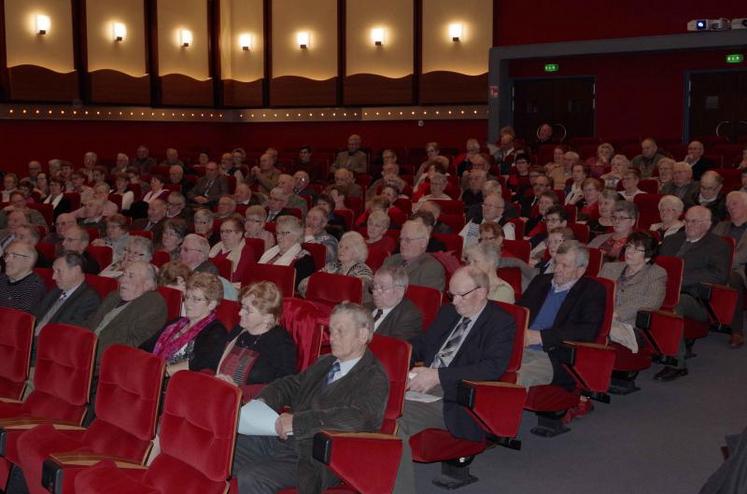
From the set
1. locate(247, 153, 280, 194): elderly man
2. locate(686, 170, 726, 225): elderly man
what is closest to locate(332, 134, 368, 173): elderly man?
locate(247, 153, 280, 194): elderly man

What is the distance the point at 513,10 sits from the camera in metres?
13.6

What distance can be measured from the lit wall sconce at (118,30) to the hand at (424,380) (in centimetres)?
1180

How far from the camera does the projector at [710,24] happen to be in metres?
11.5

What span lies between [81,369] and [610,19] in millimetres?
10671

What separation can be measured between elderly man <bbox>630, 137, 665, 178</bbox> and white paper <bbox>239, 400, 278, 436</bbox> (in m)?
7.42

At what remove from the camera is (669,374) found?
17.7 feet

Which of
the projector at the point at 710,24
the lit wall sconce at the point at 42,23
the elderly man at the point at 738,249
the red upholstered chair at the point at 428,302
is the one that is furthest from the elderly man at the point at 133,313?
the lit wall sconce at the point at 42,23

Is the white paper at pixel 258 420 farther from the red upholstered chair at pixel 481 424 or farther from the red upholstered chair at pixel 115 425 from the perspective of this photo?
the red upholstered chair at pixel 481 424

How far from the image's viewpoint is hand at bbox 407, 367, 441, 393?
3.74 m

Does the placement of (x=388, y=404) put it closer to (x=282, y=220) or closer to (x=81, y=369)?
(x=81, y=369)

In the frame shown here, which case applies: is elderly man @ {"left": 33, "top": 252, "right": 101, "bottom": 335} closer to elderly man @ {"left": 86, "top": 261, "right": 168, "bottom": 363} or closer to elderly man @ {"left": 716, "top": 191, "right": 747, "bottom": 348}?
elderly man @ {"left": 86, "top": 261, "right": 168, "bottom": 363}

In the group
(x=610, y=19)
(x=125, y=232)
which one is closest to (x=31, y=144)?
(x=125, y=232)

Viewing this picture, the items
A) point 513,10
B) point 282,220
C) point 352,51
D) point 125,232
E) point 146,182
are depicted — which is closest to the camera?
point 282,220

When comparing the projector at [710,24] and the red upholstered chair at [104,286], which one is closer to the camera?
the red upholstered chair at [104,286]
